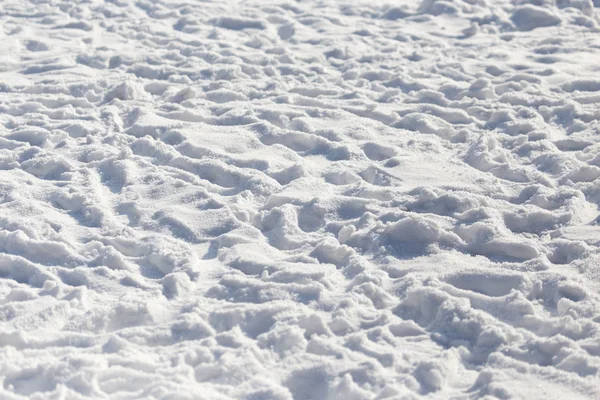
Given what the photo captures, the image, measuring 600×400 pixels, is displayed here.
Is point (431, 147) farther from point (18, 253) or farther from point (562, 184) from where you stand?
point (18, 253)

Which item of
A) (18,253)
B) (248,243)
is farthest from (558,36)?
(18,253)

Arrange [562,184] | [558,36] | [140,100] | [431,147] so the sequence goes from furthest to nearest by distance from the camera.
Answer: [558,36] < [140,100] < [431,147] < [562,184]

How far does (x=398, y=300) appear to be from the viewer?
3049 mm

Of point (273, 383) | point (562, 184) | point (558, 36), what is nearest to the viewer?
point (273, 383)

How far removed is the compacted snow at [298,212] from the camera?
2639 millimetres

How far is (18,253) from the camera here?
130 inches

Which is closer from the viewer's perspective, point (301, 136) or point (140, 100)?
point (301, 136)

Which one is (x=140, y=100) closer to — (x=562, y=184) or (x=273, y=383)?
(x=562, y=184)

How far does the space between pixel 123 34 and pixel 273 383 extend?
4538 mm

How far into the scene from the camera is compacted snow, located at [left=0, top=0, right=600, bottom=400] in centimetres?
264

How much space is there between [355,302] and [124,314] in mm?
854

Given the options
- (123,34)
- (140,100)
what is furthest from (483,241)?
(123,34)

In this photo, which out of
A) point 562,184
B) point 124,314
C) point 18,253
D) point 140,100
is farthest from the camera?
point 140,100

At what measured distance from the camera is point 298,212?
3732mm
